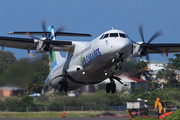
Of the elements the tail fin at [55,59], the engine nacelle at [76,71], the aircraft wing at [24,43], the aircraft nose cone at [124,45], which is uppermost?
the aircraft wing at [24,43]

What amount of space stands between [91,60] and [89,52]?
66cm

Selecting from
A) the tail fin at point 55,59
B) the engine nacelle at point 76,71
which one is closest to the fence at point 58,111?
the tail fin at point 55,59

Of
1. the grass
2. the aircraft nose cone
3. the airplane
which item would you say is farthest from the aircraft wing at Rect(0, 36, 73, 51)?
the grass

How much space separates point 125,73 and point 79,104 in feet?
28.5

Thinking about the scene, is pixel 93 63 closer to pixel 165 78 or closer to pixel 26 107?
pixel 26 107

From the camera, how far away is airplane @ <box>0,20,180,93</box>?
15.5 meters

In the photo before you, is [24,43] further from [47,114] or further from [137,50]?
[47,114]

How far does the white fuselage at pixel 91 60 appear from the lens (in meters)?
15.3

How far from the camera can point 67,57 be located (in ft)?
68.0

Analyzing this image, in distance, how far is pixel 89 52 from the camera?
17.2 m

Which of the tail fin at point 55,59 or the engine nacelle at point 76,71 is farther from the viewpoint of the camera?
the tail fin at point 55,59

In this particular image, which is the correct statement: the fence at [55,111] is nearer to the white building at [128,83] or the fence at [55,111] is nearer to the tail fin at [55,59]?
the white building at [128,83]

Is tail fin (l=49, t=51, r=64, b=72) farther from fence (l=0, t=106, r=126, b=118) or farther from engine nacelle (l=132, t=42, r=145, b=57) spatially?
engine nacelle (l=132, t=42, r=145, b=57)

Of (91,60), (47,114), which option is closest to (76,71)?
(91,60)
